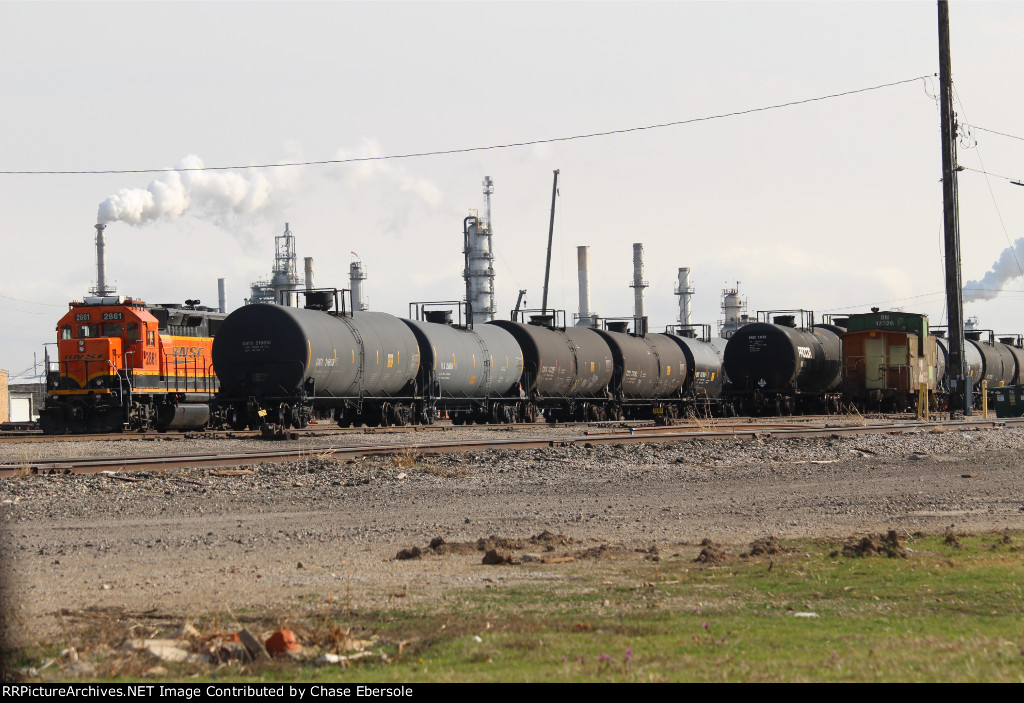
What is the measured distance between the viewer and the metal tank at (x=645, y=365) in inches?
1575

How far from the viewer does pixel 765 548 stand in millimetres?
9875

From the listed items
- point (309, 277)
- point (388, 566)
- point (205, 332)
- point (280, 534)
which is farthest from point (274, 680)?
point (309, 277)

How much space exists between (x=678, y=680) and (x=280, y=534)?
6.73m

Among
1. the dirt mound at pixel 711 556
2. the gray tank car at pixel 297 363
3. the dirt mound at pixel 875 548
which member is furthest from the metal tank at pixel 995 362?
the dirt mound at pixel 711 556

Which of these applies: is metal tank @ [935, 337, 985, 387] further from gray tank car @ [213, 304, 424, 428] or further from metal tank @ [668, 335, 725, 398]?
gray tank car @ [213, 304, 424, 428]

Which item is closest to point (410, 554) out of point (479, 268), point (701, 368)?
point (701, 368)

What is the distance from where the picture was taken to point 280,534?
1107 cm

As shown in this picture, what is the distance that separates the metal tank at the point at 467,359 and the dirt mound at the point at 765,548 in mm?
22715

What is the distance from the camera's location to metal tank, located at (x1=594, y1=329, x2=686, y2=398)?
131ft

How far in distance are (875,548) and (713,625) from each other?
3.56 meters

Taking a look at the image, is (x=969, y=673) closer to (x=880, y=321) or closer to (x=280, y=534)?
(x=280, y=534)

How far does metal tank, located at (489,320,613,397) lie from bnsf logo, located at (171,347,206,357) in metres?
10.3

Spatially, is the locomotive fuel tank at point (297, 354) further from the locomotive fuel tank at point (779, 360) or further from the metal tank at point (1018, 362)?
the metal tank at point (1018, 362)
